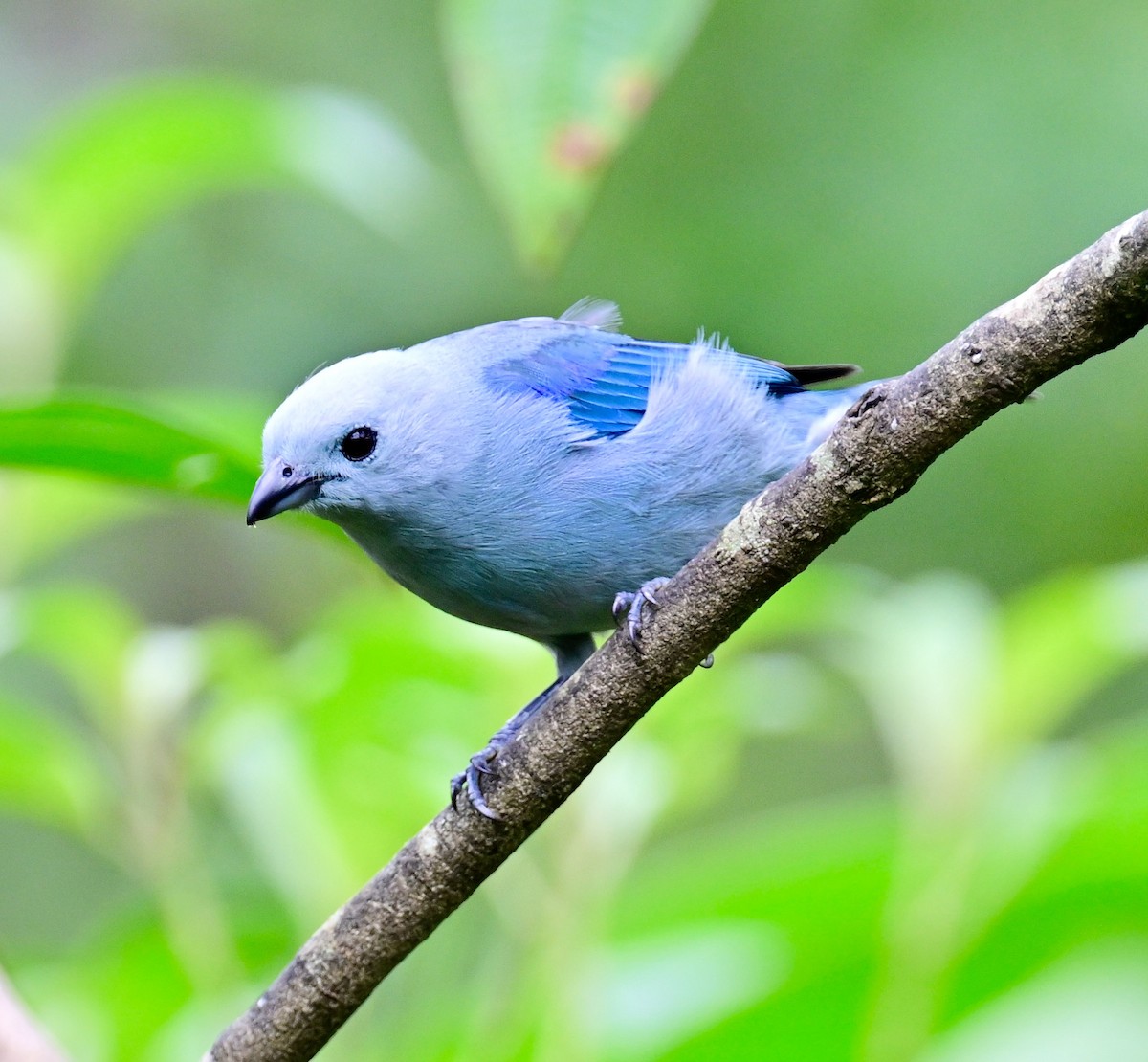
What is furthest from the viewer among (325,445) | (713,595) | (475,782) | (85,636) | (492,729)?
(492,729)

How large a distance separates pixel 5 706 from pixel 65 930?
216 inches

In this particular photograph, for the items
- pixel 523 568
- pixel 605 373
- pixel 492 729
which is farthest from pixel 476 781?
pixel 605 373

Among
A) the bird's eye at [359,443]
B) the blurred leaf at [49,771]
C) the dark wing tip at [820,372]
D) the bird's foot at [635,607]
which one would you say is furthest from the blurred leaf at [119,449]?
the dark wing tip at [820,372]

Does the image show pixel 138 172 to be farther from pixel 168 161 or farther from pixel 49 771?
pixel 49 771

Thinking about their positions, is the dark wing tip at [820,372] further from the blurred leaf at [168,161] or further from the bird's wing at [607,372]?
the blurred leaf at [168,161]

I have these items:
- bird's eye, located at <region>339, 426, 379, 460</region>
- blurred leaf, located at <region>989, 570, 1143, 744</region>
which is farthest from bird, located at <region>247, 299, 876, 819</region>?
blurred leaf, located at <region>989, 570, 1143, 744</region>

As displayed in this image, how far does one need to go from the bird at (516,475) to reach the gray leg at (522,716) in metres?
0.01

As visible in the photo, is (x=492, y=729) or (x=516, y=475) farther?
(x=492, y=729)

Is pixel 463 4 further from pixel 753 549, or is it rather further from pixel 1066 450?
pixel 1066 450

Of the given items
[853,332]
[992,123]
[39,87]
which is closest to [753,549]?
[853,332]

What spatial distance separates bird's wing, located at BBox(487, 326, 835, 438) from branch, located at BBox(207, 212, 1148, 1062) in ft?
3.77

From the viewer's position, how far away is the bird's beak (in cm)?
289

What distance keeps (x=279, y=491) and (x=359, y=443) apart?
0.24 metres

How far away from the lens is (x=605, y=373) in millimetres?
3646
